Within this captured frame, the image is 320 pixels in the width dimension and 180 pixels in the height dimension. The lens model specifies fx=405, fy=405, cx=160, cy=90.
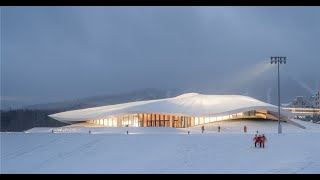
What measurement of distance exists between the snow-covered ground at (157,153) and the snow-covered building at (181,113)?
1120 cm

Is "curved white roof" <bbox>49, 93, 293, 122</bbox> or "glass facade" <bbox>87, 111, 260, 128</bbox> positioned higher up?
"curved white roof" <bbox>49, 93, 293, 122</bbox>

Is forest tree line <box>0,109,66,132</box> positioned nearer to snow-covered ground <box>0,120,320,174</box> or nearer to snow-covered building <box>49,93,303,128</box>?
snow-covered building <box>49,93,303,128</box>

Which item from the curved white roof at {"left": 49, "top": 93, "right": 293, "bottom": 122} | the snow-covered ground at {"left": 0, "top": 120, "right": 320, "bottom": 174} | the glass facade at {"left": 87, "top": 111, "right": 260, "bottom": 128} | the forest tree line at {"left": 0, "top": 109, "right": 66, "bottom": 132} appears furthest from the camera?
the forest tree line at {"left": 0, "top": 109, "right": 66, "bottom": 132}

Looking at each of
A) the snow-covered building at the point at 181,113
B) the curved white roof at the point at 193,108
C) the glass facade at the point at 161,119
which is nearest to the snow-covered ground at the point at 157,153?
the curved white roof at the point at 193,108

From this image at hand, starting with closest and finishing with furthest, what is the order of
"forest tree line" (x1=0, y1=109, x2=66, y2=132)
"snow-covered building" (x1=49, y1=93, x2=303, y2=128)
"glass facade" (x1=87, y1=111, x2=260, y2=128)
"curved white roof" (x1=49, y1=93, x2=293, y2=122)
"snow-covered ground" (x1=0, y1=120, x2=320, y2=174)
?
"snow-covered ground" (x1=0, y1=120, x2=320, y2=174), "curved white roof" (x1=49, y1=93, x2=293, y2=122), "snow-covered building" (x1=49, y1=93, x2=303, y2=128), "glass facade" (x1=87, y1=111, x2=260, y2=128), "forest tree line" (x1=0, y1=109, x2=66, y2=132)

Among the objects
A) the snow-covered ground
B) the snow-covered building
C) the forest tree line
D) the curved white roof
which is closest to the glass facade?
the snow-covered building

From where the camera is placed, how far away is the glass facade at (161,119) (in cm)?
4309

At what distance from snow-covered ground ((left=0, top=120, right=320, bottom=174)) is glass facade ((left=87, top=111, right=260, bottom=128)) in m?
13.0

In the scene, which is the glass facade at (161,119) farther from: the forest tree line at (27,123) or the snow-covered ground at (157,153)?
the forest tree line at (27,123)

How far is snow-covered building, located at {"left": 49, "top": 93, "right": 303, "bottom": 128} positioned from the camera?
41.3m

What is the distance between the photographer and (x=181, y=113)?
1640 inches

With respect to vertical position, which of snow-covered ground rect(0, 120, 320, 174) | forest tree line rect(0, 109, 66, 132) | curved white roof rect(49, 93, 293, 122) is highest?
curved white roof rect(49, 93, 293, 122)

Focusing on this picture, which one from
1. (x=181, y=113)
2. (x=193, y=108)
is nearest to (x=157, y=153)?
(x=181, y=113)
